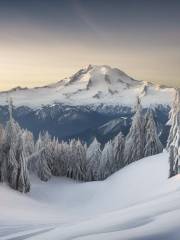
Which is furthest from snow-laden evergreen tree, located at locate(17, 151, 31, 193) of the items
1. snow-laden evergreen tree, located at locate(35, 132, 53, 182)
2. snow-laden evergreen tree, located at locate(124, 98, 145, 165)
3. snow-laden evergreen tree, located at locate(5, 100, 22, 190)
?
snow-laden evergreen tree, located at locate(124, 98, 145, 165)

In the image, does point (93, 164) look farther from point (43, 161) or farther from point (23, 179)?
point (23, 179)

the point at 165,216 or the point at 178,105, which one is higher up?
the point at 165,216

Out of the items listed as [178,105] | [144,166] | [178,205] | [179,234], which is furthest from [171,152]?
[179,234]

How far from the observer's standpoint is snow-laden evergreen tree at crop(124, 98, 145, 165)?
2576 inches

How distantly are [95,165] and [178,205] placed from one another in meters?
60.3

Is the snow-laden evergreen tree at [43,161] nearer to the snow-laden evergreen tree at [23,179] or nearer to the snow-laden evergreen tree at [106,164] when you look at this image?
the snow-laden evergreen tree at [106,164]

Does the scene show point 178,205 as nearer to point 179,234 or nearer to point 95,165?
point 179,234

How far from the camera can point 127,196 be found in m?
34.3

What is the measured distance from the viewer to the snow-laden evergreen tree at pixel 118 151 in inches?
2643

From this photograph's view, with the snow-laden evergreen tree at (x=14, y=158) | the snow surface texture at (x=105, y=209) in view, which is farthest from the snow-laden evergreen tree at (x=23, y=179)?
the snow surface texture at (x=105, y=209)

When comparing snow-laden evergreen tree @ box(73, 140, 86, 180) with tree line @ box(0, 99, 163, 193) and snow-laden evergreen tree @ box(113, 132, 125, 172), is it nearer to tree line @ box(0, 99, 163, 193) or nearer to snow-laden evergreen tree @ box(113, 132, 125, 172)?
tree line @ box(0, 99, 163, 193)

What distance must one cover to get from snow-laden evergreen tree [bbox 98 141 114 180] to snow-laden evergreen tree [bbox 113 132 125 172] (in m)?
0.51

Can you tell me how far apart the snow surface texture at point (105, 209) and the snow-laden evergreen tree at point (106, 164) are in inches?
265

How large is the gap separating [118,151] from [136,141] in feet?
11.7
